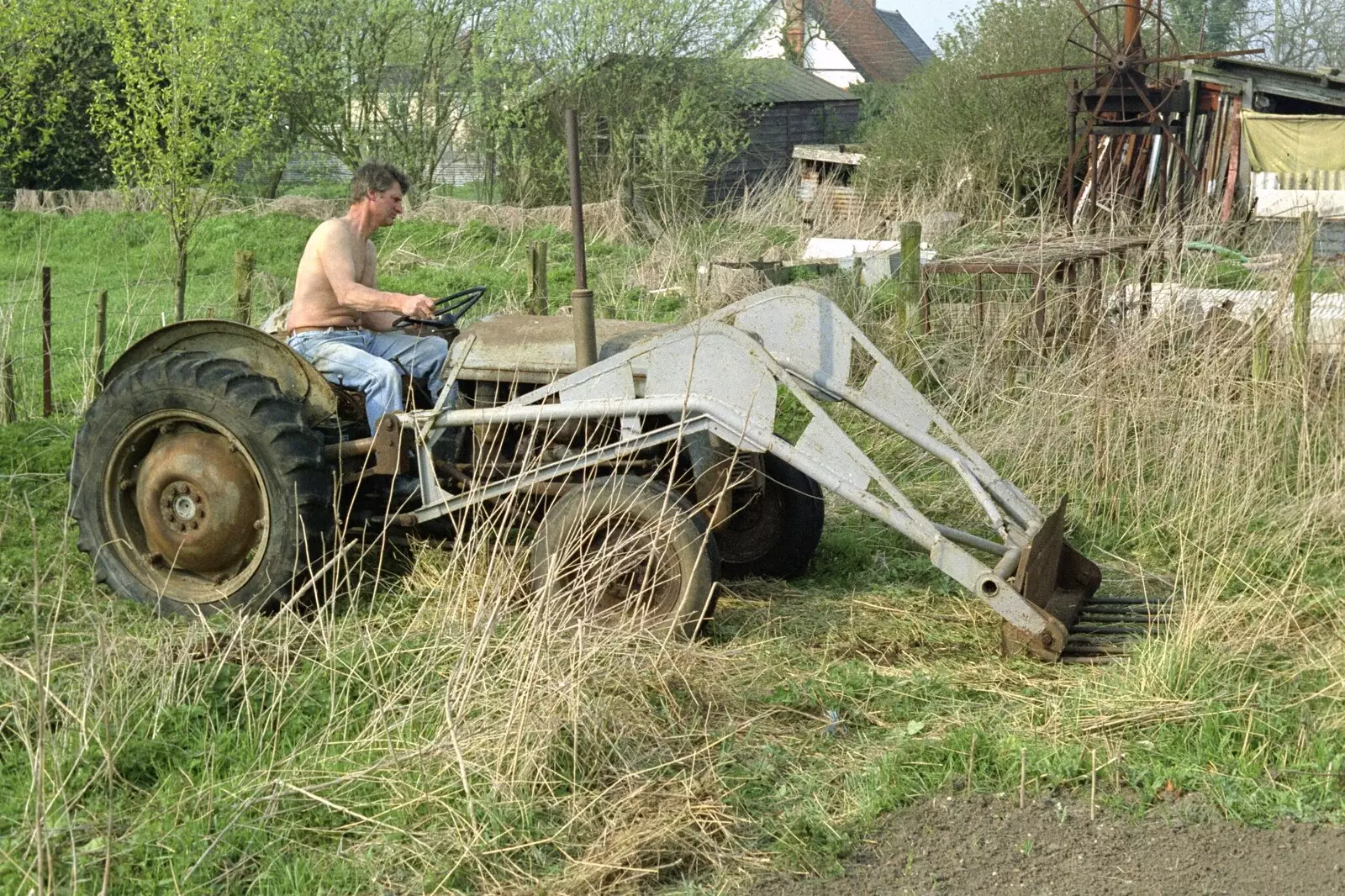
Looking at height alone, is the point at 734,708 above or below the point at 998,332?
below

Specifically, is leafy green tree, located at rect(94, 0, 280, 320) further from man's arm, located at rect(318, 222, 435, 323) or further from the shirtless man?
man's arm, located at rect(318, 222, 435, 323)

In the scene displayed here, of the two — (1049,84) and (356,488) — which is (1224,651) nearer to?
(356,488)

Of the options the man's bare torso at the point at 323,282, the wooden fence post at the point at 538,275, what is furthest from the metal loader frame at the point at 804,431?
the wooden fence post at the point at 538,275

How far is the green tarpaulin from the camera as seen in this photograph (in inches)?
806

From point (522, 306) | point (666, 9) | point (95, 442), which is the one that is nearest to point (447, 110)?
point (666, 9)

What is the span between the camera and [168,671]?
4492 mm

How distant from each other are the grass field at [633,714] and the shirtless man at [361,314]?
0.79m

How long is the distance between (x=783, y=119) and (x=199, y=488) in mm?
26885

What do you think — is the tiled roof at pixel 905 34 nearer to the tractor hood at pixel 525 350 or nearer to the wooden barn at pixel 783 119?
the wooden barn at pixel 783 119

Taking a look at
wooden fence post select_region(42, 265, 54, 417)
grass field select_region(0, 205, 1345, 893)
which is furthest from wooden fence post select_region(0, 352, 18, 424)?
grass field select_region(0, 205, 1345, 893)

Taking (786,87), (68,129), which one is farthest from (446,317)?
(786,87)

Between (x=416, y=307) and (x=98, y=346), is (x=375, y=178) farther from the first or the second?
(x=98, y=346)

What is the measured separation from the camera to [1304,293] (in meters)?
7.08

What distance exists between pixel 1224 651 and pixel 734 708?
1.77 m
